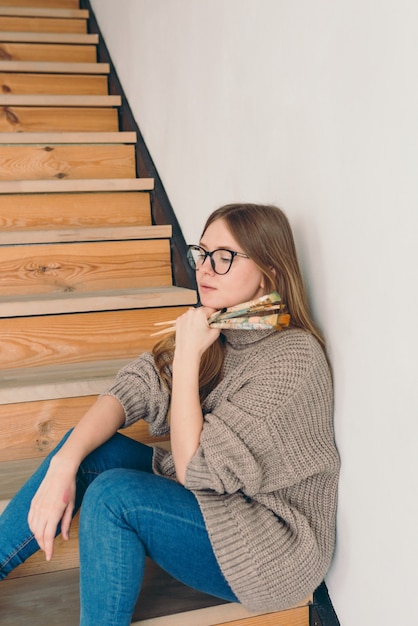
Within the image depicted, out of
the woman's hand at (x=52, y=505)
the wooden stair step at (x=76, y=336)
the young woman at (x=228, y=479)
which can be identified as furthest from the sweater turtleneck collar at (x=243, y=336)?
the wooden stair step at (x=76, y=336)

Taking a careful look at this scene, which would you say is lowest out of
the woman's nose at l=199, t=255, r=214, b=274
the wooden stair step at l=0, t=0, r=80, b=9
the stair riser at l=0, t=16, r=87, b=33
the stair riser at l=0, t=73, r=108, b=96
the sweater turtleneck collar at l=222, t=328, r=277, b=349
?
the sweater turtleneck collar at l=222, t=328, r=277, b=349

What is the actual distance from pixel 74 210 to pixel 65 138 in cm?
35

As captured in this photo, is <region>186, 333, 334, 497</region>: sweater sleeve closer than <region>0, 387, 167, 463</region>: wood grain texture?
Yes

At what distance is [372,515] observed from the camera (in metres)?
0.95

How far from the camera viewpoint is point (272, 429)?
3.28ft

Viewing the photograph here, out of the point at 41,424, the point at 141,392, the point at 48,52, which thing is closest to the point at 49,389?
the point at 41,424

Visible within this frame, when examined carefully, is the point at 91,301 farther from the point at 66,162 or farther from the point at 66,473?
the point at 66,162

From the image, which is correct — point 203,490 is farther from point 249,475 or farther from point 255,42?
point 255,42

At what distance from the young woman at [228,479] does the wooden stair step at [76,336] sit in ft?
1.86

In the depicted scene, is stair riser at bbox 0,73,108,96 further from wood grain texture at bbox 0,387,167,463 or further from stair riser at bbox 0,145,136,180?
wood grain texture at bbox 0,387,167,463

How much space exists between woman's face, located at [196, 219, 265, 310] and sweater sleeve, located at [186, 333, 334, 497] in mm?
127

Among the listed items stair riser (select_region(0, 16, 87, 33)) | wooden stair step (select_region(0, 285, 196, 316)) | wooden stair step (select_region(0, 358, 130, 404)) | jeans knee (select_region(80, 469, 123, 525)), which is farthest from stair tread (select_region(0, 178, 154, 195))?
stair riser (select_region(0, 16, 87, 33))

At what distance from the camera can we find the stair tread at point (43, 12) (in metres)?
3.17

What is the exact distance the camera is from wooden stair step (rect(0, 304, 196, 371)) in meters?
1.68
